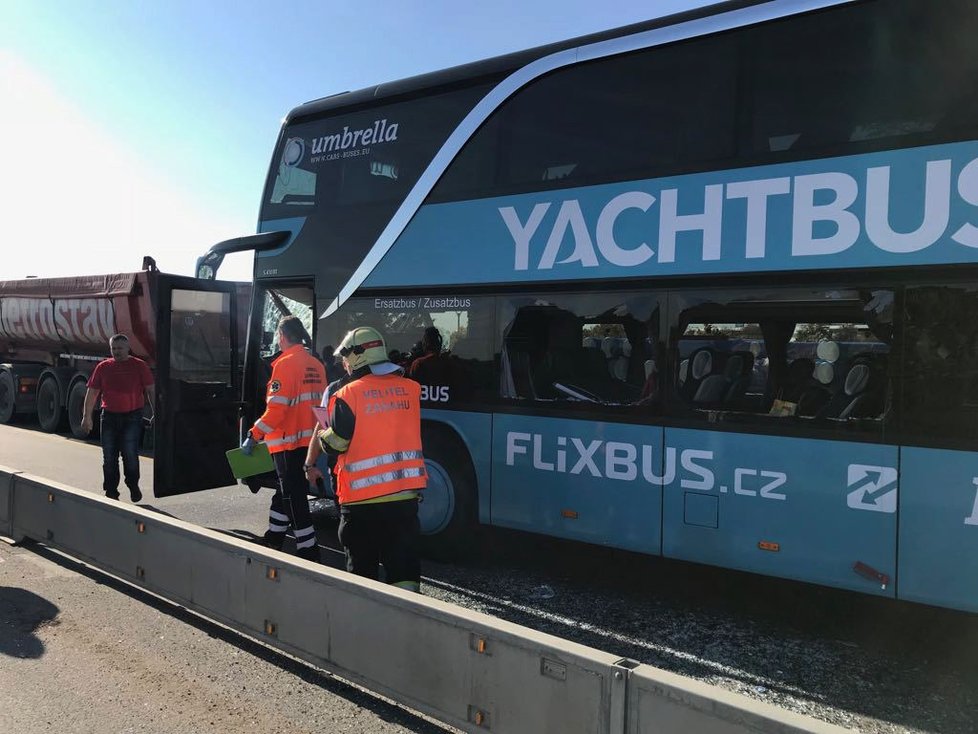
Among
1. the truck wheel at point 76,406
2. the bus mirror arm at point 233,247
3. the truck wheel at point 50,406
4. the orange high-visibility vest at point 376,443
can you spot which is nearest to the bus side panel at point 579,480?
the orange high-visibility vest at point 376,443

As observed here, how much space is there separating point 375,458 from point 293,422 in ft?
5.84

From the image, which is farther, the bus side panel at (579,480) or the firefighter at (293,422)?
the firefighter at (293,422)

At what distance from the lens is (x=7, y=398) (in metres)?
16.2

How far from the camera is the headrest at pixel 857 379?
4.43 metres

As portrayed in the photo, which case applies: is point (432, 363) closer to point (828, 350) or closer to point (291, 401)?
point (291, 401)

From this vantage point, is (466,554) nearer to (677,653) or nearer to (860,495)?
(677,653)

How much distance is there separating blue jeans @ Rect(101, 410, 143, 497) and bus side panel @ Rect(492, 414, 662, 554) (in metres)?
4.47

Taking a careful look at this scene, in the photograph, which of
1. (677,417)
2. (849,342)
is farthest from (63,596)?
(849,342)

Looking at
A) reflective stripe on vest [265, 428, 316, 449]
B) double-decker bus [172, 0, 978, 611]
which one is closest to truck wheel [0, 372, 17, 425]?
double-decker bus [172, 0, 978, 611]

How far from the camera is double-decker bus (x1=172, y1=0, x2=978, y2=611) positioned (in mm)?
4180

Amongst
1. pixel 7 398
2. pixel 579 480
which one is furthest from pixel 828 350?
pixel 7 398

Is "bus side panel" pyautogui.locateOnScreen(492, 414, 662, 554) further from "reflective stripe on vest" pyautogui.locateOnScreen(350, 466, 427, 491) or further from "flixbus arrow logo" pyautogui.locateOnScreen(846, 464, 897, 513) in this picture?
"reflective stripe on vest" pyautogui.locateOnScreen(350, 466, 427, 491)

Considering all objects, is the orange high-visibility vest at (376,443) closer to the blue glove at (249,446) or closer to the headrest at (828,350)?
the blue glove at (249,446)

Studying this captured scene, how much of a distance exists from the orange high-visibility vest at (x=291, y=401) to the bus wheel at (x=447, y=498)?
1035 millimetres
